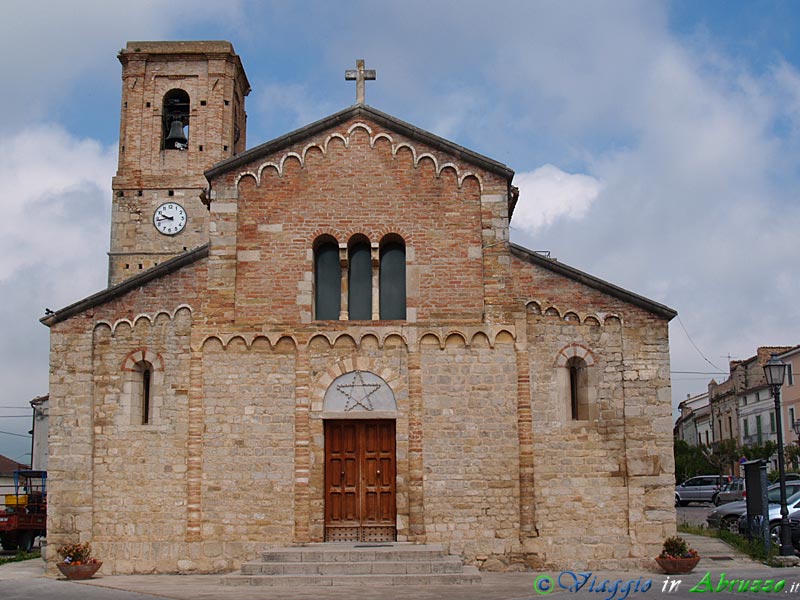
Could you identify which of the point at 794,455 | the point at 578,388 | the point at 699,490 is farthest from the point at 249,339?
the point at 794,455

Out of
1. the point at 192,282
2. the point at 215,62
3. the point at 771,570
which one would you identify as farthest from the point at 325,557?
the point at 215,62

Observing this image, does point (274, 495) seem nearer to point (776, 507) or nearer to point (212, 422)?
point (212, 422)

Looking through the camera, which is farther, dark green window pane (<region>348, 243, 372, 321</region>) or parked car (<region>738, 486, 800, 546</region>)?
parked car (<region>738, 486, 800, 546</region>)

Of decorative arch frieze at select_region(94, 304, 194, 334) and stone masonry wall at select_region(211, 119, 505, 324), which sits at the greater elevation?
A: stone masonry wall at select_region(211, 119, 505, 324)

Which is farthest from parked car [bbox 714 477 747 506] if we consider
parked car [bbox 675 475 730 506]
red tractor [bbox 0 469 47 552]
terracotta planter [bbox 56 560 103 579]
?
terracotta planter [bbox 56 560 103 579]

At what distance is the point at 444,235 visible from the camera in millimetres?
17641

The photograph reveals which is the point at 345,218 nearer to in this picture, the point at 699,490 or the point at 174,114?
the point at 174,114

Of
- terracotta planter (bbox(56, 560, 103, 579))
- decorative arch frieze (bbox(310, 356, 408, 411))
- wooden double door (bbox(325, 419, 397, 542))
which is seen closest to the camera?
terracotta planter (bbox(56, 560, 103, 579))

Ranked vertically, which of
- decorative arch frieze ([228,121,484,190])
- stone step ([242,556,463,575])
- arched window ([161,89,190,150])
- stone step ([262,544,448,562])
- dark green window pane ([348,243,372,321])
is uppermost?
arched window ([161,89,190,150])

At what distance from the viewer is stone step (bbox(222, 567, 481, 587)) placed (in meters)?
14.7

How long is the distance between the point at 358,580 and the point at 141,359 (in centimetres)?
623

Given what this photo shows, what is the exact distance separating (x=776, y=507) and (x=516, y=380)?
9.09 metres

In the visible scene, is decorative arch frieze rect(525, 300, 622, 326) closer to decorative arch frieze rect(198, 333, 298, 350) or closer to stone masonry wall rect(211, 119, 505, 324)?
stone masonry wall rect(211, 119, 505, 324)

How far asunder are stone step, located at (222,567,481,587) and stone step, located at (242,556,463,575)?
248 millimetres
